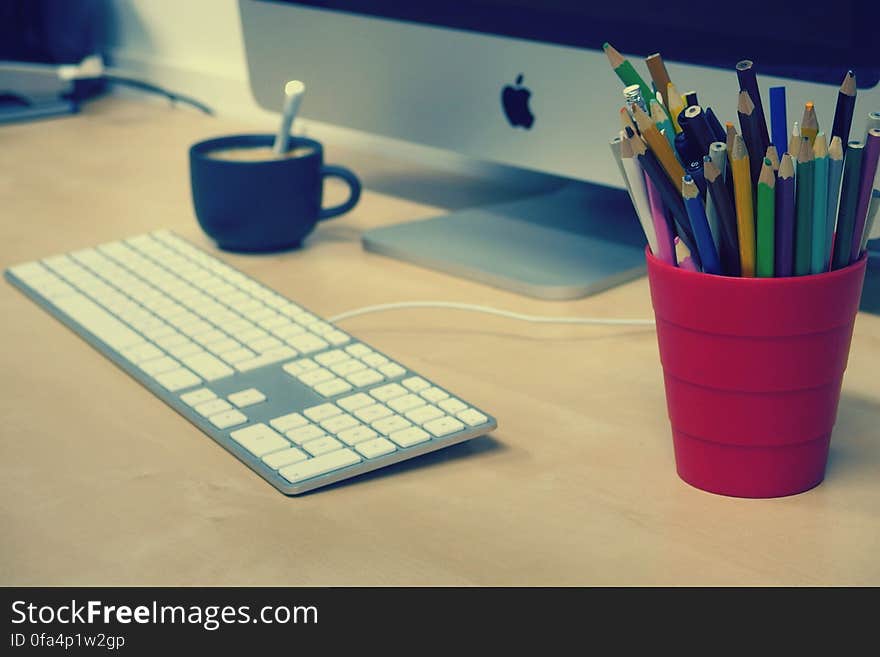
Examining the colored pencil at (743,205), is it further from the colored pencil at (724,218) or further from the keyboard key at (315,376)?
the keyboard key at (315,376)

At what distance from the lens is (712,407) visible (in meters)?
0.49

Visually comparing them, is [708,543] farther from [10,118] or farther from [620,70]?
[10,118]

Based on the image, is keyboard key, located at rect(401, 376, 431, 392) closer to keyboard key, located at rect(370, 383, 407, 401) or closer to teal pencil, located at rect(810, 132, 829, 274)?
keyboard key, located at rect(370, 383, 407, 401)

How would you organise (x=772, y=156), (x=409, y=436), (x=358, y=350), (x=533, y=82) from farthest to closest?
1. (x=533, y=82)
2. (x=358, y=350)
3. (x=409, y=436)
4. (x=772, y=156)

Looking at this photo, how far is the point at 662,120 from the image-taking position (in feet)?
1.49

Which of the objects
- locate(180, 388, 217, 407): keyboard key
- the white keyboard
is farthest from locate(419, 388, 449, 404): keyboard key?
locate(180, 388, 217, 407): keyboard key

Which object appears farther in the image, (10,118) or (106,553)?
(10,118)

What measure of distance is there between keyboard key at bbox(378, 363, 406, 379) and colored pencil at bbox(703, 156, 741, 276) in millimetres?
200

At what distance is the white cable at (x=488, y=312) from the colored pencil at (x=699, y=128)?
9.9 inches

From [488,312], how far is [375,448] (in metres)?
0.21

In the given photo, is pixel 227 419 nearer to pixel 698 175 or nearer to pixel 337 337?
pixel 337 337

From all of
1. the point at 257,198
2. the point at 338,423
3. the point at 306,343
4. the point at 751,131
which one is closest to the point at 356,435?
the point at 338,423
